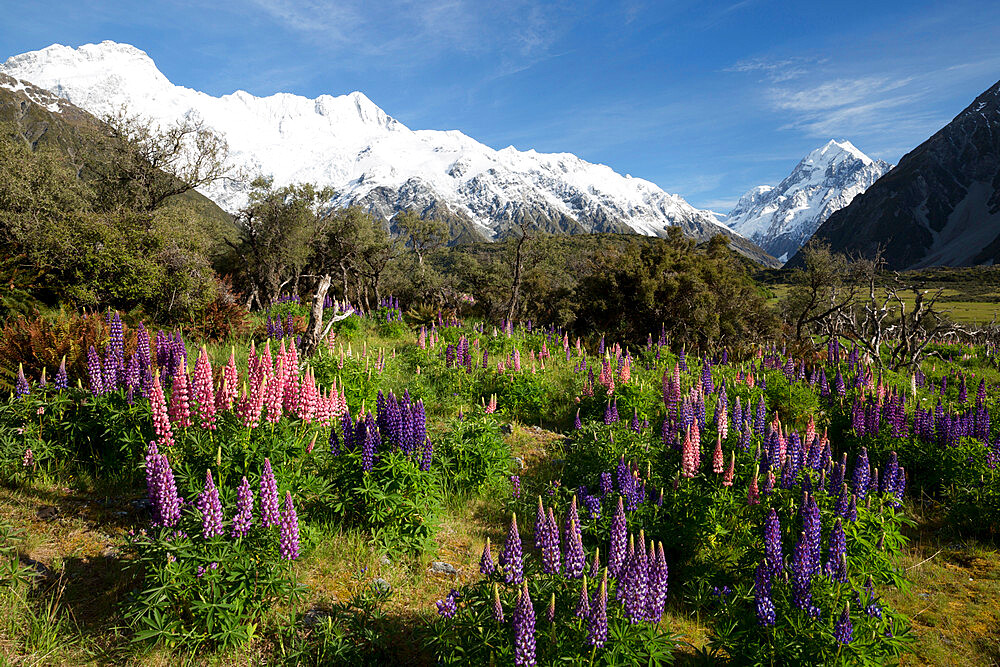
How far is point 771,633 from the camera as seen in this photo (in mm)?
3398

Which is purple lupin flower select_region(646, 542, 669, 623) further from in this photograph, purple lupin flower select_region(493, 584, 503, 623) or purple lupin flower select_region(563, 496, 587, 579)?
purple lupin flower select_region(493, 584, 503, 623)

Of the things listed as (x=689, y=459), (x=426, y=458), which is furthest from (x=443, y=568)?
(x=689, y=459)

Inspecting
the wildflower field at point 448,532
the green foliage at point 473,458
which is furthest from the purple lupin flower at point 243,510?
the green foliage at point 473,458

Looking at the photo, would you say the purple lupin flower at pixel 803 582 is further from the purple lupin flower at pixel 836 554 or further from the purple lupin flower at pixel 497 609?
the purple lupin flower at pixel 497 609

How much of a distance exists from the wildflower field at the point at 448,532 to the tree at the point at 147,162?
18141 millimetres

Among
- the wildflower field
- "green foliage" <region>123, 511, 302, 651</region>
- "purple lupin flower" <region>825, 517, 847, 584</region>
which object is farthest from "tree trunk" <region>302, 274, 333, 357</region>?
"purple lupin flower" <region>825, 517, 847, 584</region>

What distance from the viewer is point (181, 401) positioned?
4.81 metres

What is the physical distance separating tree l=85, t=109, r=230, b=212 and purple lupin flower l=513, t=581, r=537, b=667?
2320 cm

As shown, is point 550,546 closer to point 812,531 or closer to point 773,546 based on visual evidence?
point 773,546

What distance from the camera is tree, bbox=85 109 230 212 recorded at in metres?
21.7

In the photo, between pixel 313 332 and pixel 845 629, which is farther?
pixel 313 332

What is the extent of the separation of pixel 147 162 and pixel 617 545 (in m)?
26.5

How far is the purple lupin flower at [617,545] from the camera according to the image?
350 cm

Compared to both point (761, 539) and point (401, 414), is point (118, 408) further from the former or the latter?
point (761, 539)
